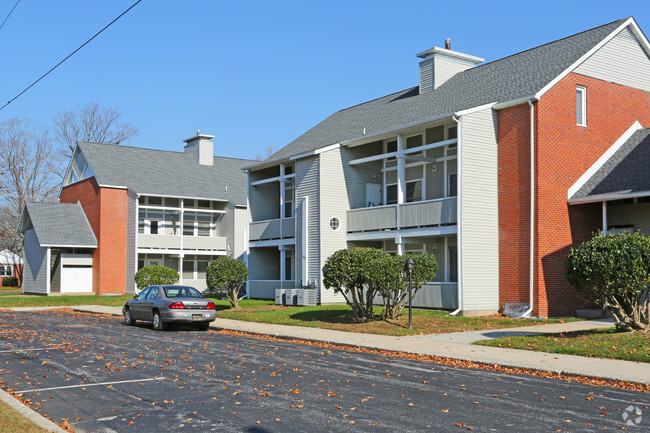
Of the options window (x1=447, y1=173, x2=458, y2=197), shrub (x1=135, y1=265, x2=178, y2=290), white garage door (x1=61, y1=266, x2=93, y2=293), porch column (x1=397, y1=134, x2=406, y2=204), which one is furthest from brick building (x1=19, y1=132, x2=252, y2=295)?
window (x1=447, y1=173, x2=458, y2=197)

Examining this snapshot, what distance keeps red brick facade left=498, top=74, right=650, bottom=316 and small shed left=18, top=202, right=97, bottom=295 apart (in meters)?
29.1

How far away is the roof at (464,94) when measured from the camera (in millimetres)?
24672

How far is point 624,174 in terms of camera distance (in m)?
22.7

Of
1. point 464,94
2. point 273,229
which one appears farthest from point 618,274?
point 273,229

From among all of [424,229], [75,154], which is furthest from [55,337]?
[75,154]

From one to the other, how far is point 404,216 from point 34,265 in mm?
29489

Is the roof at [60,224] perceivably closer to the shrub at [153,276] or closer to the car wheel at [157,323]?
the shrub at [153,276]

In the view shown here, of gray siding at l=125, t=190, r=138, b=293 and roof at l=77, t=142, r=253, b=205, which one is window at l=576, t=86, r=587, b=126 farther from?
gray siding at l=125, t=190, r=138, b=293

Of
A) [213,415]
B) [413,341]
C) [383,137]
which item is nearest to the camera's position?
[213,415]

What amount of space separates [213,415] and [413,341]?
8.98 m

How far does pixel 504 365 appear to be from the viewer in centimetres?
1280

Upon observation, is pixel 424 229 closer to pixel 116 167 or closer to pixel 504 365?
pixel 504 365

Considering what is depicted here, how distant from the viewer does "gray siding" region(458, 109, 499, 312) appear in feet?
76.3

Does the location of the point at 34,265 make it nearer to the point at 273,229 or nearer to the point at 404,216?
the point at 273,229
